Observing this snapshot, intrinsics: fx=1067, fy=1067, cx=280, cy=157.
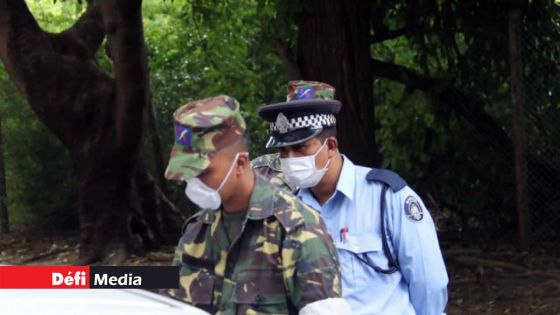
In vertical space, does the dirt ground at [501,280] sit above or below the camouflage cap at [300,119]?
below

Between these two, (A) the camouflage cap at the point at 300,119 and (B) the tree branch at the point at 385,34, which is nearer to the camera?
(A) the camouflage cap at the point at 300,119

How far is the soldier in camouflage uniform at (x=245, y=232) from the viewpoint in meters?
3.14

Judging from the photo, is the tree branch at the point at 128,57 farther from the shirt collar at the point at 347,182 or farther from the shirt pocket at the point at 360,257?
the shirt pocket at the point at 360,257

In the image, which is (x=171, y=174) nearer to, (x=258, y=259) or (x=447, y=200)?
(x=258, y=259)

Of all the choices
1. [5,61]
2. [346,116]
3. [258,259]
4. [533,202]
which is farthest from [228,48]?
[258,259]

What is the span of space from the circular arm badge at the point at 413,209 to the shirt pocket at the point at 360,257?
0.14 metres

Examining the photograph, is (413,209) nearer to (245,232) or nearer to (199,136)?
(245,232)

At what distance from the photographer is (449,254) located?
31.7ft

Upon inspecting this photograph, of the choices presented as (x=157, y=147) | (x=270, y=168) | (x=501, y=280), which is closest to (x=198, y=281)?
(x=270, y=168)

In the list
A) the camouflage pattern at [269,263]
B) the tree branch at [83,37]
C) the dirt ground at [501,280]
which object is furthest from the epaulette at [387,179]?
the tree branch at [83,37]

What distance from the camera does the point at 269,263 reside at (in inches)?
126

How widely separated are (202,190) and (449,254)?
6.79 m

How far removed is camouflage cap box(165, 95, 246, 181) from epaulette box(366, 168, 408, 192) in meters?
0.84

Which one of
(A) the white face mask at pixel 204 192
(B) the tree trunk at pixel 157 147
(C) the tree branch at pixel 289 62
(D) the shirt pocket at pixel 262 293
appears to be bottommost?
(B) the tree trunk at pixel 157 147
